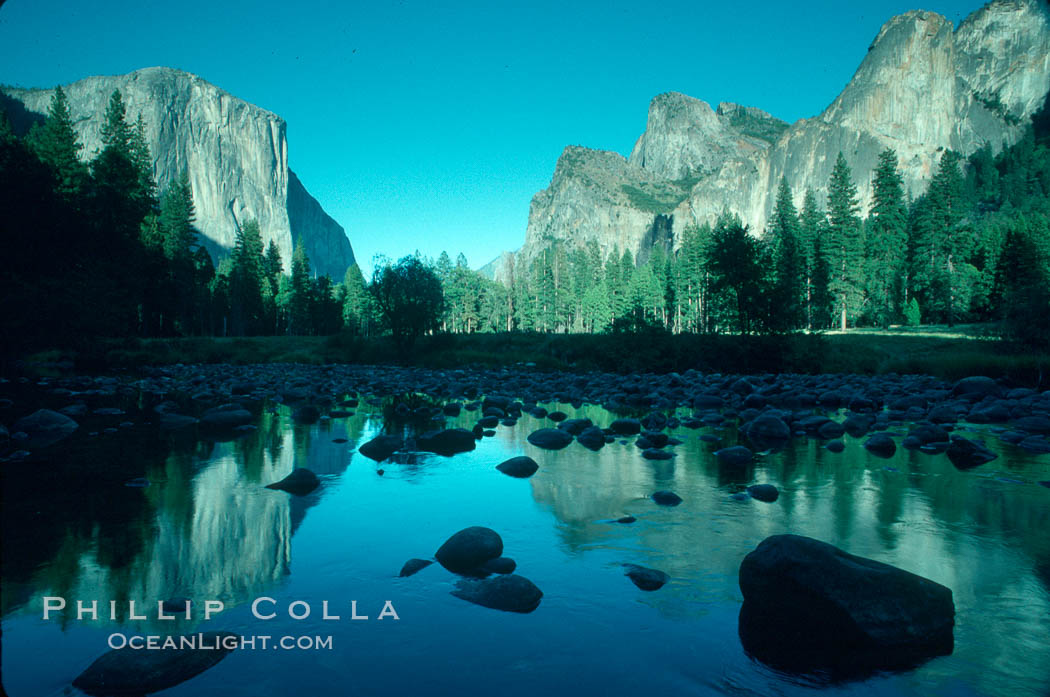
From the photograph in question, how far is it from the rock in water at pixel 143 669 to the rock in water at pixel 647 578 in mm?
2426

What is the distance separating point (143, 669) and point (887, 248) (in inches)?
A: 2534

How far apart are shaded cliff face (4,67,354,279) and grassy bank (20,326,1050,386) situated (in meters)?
147

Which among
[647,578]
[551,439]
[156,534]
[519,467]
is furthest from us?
[551,439]

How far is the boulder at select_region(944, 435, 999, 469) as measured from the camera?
6.81 metres

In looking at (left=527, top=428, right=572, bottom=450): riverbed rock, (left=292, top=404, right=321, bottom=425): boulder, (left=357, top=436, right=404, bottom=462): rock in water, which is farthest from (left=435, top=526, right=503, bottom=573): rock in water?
(left=292, top=404, right=321, bottom=425): boulder

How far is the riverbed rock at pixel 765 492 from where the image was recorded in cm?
536

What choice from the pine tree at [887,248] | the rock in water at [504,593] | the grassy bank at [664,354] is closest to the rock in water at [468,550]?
the rock in water at [504,593]

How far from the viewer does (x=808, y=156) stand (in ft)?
455

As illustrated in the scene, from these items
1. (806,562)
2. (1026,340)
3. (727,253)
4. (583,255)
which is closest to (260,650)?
(806,562)

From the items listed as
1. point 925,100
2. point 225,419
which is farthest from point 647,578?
point 925,100

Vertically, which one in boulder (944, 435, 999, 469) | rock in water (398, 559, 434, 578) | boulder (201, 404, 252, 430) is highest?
boulder (201, 404, 252, 430)

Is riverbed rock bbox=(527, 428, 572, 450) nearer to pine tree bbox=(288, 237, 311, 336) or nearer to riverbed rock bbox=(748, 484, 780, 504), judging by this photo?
riverbed rock bbox=(748, 484, 780, 504)

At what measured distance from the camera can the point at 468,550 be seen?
12.6 feet

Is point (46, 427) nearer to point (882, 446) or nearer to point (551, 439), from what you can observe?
point (551, 439)
